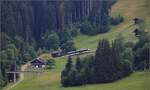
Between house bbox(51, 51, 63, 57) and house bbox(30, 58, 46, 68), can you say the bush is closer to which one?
house bbox(51, 51, 63, 57)

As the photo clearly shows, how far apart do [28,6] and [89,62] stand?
128 cm

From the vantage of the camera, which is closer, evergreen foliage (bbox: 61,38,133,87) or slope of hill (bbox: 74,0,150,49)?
evergreen foliage (bbox: 61,38,133,87)

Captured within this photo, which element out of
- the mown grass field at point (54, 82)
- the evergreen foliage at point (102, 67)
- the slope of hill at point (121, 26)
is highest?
the slope of hill at point (121, 26)

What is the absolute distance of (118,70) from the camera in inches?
112

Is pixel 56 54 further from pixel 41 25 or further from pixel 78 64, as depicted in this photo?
pixel 41 25

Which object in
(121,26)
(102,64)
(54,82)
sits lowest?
(54,82)

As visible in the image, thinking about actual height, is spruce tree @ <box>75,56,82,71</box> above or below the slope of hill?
below

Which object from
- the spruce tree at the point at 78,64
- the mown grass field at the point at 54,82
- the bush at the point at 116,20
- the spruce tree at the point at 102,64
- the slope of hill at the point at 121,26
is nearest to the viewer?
the mown grass field at the point at 54,82

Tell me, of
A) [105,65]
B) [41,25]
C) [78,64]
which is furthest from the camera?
[41,25]

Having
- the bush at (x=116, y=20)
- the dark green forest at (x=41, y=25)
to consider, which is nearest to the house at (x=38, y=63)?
the dark green forest at (x=41, y=25)

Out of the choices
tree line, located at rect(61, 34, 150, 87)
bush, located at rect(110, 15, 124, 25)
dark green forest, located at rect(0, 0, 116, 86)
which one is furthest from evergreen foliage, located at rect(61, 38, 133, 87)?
bush, located at rect(110, 15, 124, 25)

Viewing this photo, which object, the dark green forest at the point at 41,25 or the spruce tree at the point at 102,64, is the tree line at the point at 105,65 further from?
the dark green forest at the point at 41,25

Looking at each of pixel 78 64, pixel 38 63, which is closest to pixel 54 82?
pixel 78 64

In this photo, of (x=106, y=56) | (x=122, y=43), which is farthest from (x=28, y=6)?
(x=106, y=56)
